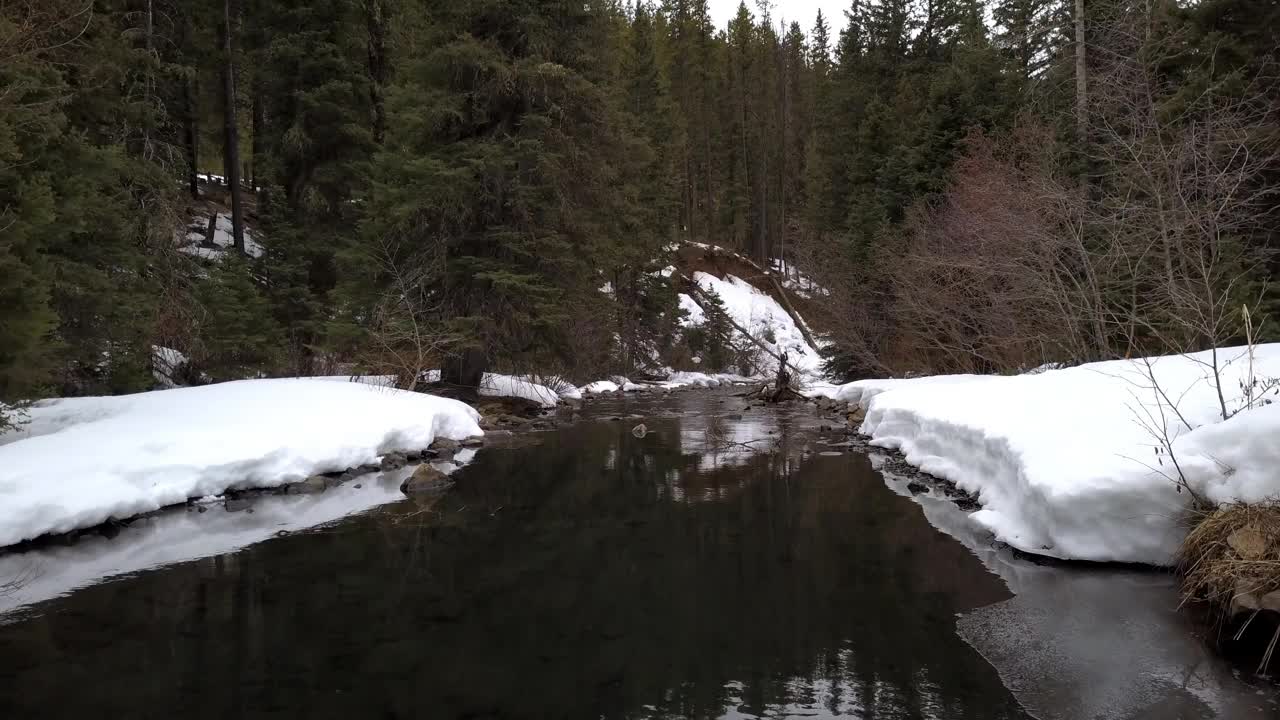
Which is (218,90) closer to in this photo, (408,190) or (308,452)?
(408,190)

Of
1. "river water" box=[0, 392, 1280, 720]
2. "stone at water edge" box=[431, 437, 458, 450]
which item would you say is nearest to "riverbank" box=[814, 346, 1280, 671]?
"river water" box=[0, 392, 1280, 720]

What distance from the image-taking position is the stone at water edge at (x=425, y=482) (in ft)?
32.5

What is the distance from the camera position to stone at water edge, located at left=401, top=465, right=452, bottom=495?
32.5 ft

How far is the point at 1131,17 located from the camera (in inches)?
512

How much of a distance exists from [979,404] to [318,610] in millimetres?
8689

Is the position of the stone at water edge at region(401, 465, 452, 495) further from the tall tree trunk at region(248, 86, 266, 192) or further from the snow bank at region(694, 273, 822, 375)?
the snow bank at region(694, 273, 822, 375)

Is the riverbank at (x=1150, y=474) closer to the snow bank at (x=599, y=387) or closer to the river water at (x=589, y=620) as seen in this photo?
the river water at (x=589, y=620)

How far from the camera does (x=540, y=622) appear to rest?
17.6 ft

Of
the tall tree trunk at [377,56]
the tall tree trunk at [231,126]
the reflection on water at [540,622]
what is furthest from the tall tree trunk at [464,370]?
the tall tree trunk at [231,126]

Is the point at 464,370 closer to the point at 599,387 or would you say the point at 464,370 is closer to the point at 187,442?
the point at 187,442

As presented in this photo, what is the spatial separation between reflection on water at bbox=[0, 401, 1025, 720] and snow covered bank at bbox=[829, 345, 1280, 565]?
2.97 ft

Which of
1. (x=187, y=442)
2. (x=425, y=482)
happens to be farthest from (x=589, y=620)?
(x=187, y=442)

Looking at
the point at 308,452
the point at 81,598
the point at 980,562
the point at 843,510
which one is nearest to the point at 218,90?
the point at 308,452

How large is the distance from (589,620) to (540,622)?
37 cm
